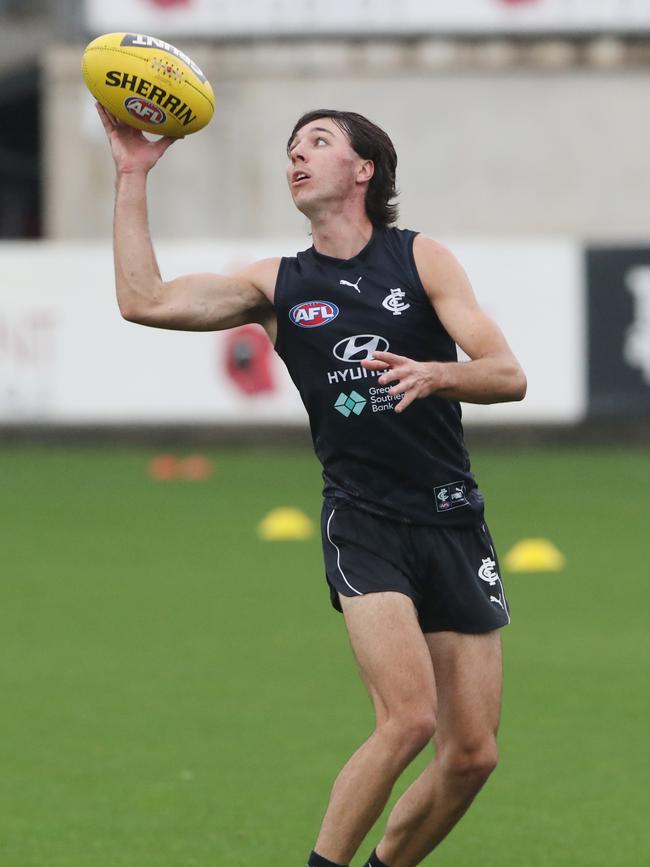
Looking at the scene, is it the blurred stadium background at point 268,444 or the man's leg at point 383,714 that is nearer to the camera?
the man's leg at point 383,714

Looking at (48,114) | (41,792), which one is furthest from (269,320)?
(48,114)

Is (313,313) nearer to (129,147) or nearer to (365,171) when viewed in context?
(365,171)

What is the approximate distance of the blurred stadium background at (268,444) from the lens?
297 inches

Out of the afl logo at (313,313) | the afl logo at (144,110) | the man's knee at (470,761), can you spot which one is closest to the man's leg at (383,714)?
the man's knee at (470,761)

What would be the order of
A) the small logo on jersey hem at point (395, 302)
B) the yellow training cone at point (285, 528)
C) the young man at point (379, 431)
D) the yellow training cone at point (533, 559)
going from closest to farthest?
the young man at point (379, 431), the small logo on jersey hem at point (395, 302), the yellow training cone at point (533, 559), the yellow training cone at point (285, 528)

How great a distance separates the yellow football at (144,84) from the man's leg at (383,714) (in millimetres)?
1628

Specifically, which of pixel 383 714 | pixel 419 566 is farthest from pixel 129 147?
pixel 383 714

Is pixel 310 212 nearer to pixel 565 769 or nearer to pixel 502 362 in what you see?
pixel 502 362

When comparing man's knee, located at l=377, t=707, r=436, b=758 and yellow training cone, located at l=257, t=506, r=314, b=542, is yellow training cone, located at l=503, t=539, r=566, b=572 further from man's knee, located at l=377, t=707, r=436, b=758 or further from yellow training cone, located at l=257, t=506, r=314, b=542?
man's knee, located at l=377, t=707, r=436, b=758

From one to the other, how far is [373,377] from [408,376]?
1.14 ft

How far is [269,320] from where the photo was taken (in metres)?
6.10

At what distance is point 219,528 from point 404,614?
9.15 meters

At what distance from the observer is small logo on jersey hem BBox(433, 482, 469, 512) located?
19.4 feet

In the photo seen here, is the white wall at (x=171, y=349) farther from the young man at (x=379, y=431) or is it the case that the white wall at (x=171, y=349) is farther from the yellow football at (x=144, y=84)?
the young man at (x=379, y=431)
